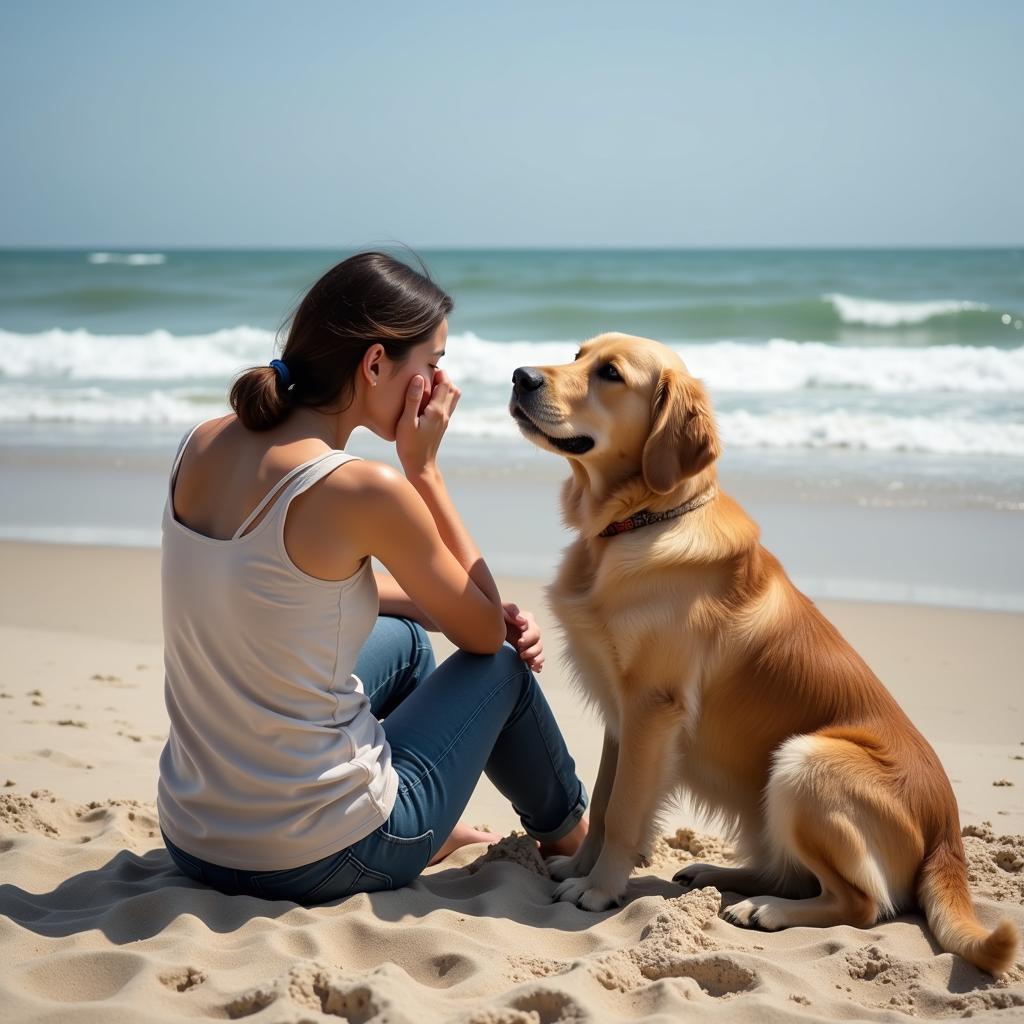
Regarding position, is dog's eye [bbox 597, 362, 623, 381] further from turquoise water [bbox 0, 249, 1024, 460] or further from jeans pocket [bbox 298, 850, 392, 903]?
turquoise water [bbox 0, 249, 1024, 460]

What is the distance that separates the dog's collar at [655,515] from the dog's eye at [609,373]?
0.42m

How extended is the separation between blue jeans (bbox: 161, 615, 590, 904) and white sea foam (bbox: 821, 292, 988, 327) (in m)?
19.8

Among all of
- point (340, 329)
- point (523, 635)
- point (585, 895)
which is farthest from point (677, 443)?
point (585, 895)

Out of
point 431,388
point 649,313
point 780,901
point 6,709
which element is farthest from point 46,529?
point 649,313

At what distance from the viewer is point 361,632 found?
2766 mm

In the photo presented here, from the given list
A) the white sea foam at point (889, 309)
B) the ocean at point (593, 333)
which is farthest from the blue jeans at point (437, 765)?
the white sea foam at point (889, 309)

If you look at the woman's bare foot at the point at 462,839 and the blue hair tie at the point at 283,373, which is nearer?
the blue hair tie at the point at 283,373

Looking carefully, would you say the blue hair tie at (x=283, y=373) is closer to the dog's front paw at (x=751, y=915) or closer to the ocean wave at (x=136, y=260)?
the dog's front paw at (x=751, y=915)

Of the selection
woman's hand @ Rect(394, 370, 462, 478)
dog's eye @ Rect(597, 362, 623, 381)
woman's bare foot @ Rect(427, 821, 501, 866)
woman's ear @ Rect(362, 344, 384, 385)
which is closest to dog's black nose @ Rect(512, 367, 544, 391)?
dog's eye @ Rect(597, 362, 623, 381)

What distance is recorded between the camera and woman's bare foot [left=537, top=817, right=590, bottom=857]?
3.47m

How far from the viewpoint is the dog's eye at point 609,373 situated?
3379mm

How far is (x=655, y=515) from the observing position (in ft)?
10.6

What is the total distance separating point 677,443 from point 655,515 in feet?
0.70

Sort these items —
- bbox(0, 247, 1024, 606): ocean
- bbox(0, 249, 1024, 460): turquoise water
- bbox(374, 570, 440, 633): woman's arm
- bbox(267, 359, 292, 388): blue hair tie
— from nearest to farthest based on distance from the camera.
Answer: bbox(267, 359, 292, 388): blue hair tie, bbox(374, 570, 440, 633): woman's arm, bbox(0, 247, 1024, 606): ocean, bbox(0, 249, 1024, 460): turquoise water
